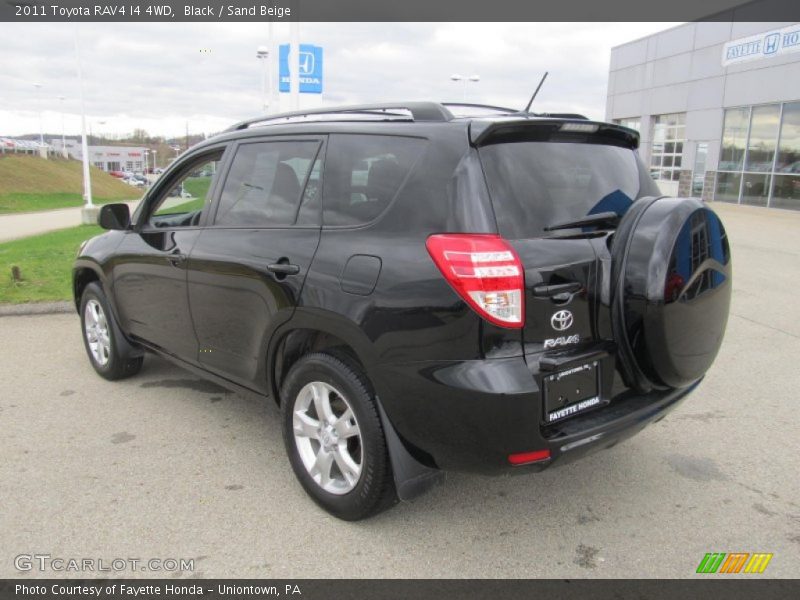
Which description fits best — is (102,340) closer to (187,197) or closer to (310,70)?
(187,197)

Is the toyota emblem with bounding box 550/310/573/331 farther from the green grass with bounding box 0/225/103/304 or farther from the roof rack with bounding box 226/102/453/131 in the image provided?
the green grass with bounding box 0/225/103/304

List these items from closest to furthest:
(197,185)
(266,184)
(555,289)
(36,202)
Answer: (555,289) → (266,184) → (197,185) → (36,202)

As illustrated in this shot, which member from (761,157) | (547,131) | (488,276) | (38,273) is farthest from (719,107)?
(488,276)

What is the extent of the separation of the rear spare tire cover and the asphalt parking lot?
2.42 ft

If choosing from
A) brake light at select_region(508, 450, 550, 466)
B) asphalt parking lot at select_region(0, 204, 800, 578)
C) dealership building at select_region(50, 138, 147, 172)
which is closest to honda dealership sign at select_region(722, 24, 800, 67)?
asphalt parking lot at select_region(0, 204, 800, 578)

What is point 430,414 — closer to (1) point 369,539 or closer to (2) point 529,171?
(1) point 369,539

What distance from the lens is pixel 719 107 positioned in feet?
75.1

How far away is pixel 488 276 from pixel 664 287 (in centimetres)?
78

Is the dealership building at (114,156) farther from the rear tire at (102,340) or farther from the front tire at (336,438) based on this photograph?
the front tire at (336,438)

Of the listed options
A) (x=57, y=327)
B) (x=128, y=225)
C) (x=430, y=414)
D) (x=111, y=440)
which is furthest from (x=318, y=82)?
(x=430, y=414)

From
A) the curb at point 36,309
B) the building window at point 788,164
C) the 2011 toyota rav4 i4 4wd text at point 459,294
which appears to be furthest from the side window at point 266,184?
the building window at point 788,164

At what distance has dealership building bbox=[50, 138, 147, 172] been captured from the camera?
113 m

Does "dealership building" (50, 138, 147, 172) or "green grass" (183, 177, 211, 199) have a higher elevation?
"dealership building" (50, 138, 147, 172)

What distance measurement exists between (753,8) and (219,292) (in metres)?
23.9
